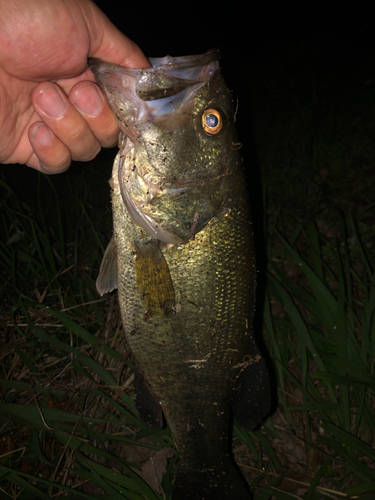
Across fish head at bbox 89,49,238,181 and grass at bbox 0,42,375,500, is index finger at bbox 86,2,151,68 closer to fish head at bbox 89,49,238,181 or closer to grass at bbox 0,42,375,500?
fish head at bbox 89,49,238,181

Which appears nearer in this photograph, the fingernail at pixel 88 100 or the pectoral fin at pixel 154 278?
the pectoral fin at pixel 154 278

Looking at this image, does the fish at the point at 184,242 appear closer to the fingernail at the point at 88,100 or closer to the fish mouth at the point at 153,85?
the fish mouth at the point at 153,85

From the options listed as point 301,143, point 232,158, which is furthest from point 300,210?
point 232,158

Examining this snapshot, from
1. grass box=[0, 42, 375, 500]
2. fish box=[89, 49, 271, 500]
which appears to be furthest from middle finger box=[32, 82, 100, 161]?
grass box=[0, 42, 375, 500]

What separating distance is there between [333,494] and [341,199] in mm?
3394

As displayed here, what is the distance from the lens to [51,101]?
2.07m

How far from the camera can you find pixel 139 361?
2066mm

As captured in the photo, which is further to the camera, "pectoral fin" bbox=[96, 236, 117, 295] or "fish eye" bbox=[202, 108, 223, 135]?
"pectoral fin" bbox=[96, 236, 117, 295]

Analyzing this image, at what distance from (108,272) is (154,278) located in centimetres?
37

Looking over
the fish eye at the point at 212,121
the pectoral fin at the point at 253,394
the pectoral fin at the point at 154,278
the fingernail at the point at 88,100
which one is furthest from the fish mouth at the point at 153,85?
the pectoral fin at the point at 253,394

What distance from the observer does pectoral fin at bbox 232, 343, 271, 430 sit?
2.16 metres

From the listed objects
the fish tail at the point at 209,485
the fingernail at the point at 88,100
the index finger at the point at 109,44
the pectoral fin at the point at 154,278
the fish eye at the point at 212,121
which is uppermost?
the index finger at the point at 109,44

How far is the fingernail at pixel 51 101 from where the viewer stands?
206 cm

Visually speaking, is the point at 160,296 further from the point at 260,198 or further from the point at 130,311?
the point at 260,198
